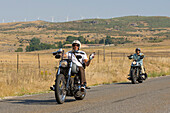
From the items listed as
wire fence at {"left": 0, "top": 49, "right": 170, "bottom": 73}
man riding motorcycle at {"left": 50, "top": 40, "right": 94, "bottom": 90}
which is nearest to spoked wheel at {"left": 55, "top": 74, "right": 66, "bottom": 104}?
man riding motorcycle at {"left": 50, "top": 40, "right": 94, "bottom": 90}

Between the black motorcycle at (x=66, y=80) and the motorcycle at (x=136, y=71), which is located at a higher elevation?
the black motorcycle at (x=66, y=80)

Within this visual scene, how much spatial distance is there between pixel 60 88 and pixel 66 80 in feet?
1.58

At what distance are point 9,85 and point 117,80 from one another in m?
8.76

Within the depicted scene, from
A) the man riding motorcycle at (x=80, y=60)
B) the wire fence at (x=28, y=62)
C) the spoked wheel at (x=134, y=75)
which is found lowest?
the wire fence at (x=28, y=62)

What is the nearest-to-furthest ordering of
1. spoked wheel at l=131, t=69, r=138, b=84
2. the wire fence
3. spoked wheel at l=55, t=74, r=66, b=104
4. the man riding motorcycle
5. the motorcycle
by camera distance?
spoked wheel at l=55, t=74, r=66, b=104, the man riding motorcycle, spoked wheel at l=131, t=69, r=138, b=84, the motorcycle, the wire fence

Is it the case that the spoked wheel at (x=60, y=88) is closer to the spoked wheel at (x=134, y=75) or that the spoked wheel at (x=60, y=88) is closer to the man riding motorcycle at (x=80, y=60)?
the man riding motorcycle at (x=80, y=60)

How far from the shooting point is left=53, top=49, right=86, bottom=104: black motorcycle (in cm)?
991

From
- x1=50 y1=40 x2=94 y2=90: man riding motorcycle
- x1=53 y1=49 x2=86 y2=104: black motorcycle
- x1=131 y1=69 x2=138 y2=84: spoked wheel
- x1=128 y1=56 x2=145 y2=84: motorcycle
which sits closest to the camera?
x1=53 y1=49 x2=86 y2=104: black motorcycle

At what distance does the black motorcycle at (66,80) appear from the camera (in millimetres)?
9906

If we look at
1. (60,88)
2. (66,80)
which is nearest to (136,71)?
(66,80)

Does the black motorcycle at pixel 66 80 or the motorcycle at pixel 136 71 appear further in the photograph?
the motorcycle at pixel 136 71

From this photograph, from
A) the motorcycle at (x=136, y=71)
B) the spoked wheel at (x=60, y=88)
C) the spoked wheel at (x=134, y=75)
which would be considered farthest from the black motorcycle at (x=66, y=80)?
the motorcycle at (x=136, y=71)

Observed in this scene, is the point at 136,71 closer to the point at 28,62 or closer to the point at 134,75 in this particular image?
the point at 134,75

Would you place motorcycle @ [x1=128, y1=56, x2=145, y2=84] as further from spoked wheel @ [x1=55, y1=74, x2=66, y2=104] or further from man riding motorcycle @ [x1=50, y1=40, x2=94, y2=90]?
spoked wheel @ [x1=55, y1=74, x2=66, y2=104]
